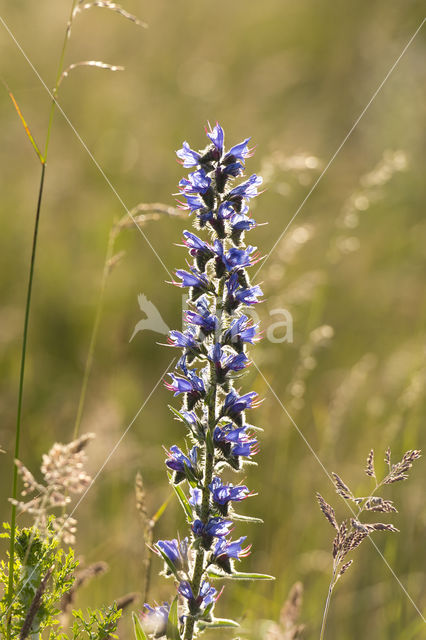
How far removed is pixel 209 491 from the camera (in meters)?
2.54

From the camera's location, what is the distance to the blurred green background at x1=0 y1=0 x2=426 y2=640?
4.68m

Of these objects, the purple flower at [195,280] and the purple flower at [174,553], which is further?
the purple flower at [195,280]

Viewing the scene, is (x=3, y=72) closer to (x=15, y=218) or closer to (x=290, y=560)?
(x=15, y=218)

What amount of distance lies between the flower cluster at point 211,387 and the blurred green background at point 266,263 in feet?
3.78

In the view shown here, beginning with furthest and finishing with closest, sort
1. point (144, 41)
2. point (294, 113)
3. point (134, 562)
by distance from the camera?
1. point (144, 41)
2. point (294, 113)
3. point (134, 562)

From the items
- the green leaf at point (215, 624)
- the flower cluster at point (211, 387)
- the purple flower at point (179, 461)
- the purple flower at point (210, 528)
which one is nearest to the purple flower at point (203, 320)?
the flower cluster at point (211, 387)

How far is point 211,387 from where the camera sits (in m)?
2.60

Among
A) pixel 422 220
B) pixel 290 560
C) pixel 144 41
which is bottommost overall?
pixel 290 560

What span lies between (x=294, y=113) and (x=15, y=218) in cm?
517

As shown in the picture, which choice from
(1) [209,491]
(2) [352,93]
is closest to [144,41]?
(2) [352,93]

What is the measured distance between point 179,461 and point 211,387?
32 centimetres

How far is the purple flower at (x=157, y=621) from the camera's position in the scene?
8.11 feet

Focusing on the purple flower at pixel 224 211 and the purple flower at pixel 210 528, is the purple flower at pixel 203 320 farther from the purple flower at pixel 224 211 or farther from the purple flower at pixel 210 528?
the purple flower at pixel 210 528

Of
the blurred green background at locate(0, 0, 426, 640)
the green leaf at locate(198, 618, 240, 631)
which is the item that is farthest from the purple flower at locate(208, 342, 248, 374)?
the blurred green background at locate(0, 0, 426, 640)
